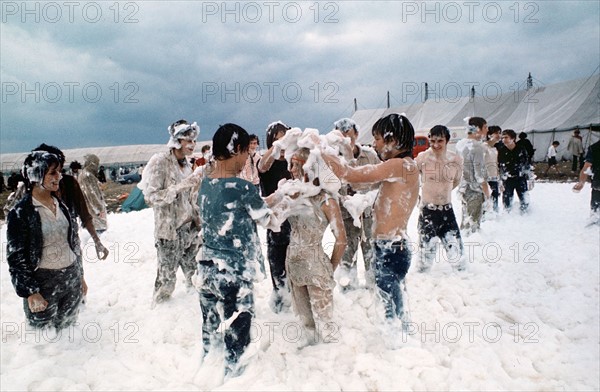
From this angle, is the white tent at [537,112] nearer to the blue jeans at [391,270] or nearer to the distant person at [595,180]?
the distant person at [595,180]

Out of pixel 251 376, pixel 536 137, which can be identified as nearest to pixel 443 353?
pixel 251 376

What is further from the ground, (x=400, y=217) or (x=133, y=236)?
(x=400, y=217)

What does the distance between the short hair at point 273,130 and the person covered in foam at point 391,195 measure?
3.09 feet

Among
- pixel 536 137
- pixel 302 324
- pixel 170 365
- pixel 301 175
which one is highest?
pixel 536 137

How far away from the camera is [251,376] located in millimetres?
2529

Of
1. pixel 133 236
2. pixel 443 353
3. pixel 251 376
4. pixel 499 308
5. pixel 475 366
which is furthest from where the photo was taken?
pixel 133 236

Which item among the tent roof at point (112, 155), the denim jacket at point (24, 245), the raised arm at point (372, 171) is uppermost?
the tent roof at point (112, 155)

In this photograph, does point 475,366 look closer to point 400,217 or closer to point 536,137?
point 400,217

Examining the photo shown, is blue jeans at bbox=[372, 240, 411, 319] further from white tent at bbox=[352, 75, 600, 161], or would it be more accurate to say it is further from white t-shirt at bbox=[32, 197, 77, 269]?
white tent at bbox=[352, 75, 600, 161]

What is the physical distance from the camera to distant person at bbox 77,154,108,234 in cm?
687

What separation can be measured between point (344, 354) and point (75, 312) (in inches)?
91.9

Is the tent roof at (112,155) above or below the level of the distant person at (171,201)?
above

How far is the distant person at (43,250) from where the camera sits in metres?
2.66

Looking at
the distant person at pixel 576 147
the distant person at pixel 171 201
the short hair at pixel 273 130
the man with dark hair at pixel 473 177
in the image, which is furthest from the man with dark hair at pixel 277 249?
the distant person at pixel 576 147
